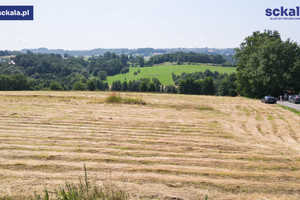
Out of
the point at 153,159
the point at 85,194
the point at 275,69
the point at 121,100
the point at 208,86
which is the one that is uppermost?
the point at 275,69

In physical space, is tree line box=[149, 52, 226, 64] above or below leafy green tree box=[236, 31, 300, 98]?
above

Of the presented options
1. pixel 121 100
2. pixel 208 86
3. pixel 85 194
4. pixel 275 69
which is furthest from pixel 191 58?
pixel 85 194

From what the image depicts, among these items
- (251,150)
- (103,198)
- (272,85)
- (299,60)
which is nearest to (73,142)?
(103,198)

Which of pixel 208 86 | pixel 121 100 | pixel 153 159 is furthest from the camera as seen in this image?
pixel 208 86

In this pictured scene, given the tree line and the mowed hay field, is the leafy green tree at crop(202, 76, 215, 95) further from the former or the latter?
the tree line

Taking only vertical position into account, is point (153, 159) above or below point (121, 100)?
below

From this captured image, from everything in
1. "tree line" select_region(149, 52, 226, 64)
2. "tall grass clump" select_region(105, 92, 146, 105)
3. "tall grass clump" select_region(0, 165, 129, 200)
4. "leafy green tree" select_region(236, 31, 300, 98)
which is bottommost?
"tall grass clump" select_region(0, 165, 129, 200)

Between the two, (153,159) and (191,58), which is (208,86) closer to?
(153,159)

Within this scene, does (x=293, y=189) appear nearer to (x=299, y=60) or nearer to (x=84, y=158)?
(x=84, y=158)

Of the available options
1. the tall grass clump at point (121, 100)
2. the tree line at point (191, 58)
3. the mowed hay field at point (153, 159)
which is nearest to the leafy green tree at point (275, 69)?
the tall grass clump at point (121, 100)

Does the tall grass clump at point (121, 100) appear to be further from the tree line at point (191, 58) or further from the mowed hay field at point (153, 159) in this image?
the tree line at point (191, 58)

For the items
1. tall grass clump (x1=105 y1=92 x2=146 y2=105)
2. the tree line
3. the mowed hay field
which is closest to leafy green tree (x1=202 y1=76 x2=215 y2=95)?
tall grass clump (x1=105 y1=92 x2=146 y2=105)

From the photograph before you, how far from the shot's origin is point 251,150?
974cm

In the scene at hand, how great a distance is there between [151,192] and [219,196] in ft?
6.18
